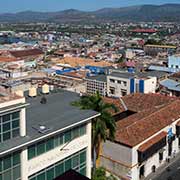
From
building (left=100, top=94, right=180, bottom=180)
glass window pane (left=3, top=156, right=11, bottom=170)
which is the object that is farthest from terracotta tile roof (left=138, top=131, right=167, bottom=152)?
glass window pane (left=3, top=156, right=11, bottom=170)

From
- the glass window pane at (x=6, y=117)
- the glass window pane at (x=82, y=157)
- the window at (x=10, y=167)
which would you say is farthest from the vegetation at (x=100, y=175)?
the glass window pane at (x=6, y=117)

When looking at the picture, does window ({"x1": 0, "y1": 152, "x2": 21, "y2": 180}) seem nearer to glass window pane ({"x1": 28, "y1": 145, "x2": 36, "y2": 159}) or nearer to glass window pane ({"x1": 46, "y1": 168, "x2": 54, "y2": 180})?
glass window pane ({"x1": 28, "y1": 145, "x2": 36, "y2": 159})

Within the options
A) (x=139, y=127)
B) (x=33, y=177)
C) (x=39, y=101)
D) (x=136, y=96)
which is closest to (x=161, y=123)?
(x=139, y=127)

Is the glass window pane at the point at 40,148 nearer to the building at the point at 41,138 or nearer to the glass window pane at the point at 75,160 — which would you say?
the building at the point at 41,138

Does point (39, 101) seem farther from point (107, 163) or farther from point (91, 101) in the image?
point (107, 163)

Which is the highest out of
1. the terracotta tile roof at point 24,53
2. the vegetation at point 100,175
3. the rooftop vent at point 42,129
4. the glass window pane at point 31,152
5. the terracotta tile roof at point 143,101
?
the terracotta tile roof at point 24,53

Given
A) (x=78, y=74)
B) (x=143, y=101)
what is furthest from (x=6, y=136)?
(x=78, y=74)

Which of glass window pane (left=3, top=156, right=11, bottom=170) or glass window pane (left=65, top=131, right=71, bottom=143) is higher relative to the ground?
glass window pane (left=65, top=131, right=71, bottom=143)
